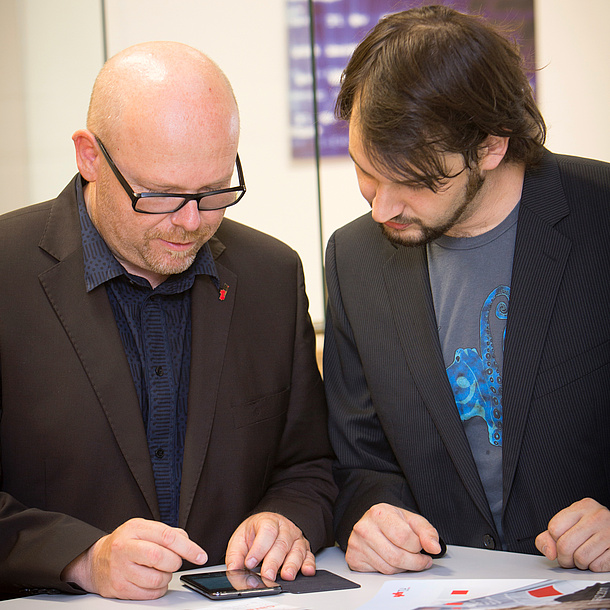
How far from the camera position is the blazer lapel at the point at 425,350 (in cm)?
161

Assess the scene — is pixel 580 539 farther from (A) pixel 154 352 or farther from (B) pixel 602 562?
(A) pixel 154 352

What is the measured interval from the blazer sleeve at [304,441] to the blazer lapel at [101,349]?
31 centimetres

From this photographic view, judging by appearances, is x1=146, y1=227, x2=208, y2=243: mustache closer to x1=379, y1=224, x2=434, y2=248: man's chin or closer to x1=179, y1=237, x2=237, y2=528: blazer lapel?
x1=179, y1=237, x2=237, y2=528: blazer lapel

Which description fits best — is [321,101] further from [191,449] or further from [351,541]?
[351,541]

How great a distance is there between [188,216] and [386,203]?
420mm

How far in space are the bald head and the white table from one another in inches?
34.2

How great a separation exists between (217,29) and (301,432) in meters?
1.66

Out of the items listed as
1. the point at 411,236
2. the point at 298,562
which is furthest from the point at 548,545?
the point at 411,236

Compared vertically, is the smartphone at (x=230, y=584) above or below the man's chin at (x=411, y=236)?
below

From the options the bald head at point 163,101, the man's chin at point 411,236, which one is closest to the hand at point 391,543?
the man's chin at point 411,236

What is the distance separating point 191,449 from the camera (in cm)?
166

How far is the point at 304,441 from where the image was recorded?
1.86 meters

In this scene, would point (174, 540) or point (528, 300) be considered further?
point (528, 300)

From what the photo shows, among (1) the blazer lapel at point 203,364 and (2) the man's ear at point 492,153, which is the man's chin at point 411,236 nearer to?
(2) the man's ear at point 492,153
